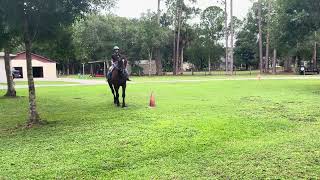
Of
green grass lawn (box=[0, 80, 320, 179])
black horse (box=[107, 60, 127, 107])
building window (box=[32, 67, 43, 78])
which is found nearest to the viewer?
green grass lawn (box=[0, 80, 320, 179])

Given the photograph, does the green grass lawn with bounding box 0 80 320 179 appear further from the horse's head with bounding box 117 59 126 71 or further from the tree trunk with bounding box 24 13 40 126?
the horse's head with bounding box 117 59 126 71

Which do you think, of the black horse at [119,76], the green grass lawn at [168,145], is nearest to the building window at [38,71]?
the black horse at [119,76]

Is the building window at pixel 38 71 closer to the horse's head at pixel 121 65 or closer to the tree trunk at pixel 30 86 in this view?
the horse's head at pixel 121 65

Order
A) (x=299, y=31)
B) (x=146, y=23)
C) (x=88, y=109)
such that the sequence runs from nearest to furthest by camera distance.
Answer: (x=88, y=109), (x=299, y=31), (x=146, y=23)

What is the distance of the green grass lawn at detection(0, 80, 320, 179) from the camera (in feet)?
23.1

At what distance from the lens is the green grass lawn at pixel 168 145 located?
7.04 metres

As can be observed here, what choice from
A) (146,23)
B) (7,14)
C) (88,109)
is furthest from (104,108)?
(146,23)

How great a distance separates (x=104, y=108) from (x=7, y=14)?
564 centimetres

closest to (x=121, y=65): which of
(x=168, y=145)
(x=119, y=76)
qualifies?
(x=119, y=76)

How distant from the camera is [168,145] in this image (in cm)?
886

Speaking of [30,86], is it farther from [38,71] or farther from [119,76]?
[38,71]

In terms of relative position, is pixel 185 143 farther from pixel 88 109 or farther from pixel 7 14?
pixel 88 109

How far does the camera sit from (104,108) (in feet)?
54.0

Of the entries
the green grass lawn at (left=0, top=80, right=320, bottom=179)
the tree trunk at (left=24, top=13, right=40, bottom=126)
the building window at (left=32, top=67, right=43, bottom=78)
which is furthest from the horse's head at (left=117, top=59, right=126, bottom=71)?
the building window at (left=32, top=67, right=43, bottom=78)
